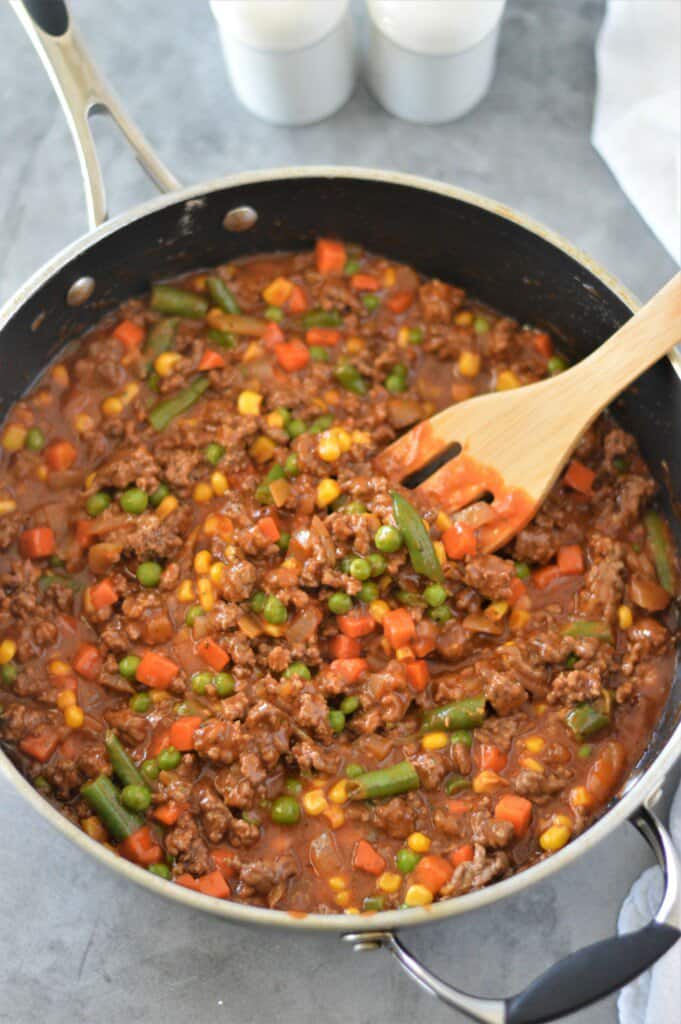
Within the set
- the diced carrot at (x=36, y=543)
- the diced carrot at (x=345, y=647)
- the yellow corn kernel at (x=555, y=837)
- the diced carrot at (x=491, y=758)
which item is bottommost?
the yellow corn kernel at (x=555, y=837)

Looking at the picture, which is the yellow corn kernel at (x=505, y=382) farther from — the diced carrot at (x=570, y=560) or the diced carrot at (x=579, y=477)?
the diced carrot at (x=570, y=560)

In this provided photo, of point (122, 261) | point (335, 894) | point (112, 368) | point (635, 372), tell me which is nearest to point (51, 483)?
point (112, 368)

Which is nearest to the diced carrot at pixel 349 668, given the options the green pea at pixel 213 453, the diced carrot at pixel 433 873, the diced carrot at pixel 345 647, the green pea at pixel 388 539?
the diced carrot at pixel 345 647

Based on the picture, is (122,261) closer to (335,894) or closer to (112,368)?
(112,368)

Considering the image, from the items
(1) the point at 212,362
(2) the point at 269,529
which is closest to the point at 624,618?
(2) the point at 269,529

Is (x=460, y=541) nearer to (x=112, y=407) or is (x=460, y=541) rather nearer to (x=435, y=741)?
(x=435, y=741)
